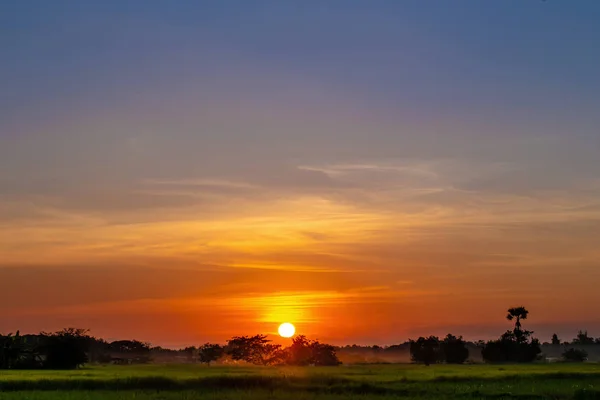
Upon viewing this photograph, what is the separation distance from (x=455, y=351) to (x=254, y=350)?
3337 centimetres

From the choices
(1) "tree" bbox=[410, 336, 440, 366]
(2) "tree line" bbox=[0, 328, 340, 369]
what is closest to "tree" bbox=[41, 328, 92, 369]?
(2) "tree line" bbox=[0, 328, 340, 369]

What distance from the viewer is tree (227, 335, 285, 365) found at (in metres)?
122

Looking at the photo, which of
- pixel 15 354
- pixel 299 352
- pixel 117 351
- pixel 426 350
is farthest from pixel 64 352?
pixel 117 351

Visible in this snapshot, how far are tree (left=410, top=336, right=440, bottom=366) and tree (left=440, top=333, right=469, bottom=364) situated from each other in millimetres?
2328

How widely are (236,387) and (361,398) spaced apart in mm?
10986

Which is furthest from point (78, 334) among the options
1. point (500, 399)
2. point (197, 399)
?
point (500, 399)

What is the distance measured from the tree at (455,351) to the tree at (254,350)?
26987 mm

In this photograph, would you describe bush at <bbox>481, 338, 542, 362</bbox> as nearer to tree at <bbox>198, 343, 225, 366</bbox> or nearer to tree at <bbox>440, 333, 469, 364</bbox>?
tree at <bbox>440, 333, 469, 364</bbox>

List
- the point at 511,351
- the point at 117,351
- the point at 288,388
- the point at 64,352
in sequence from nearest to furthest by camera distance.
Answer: the point at 288,388 → the point at 64,352 → the point at 511,351 → the point at 117,351

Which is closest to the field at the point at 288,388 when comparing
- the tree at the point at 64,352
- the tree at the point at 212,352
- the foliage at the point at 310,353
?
the tree at the point at 64,352

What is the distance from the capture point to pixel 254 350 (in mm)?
126250

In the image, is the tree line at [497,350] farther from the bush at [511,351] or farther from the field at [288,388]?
the field at [288,388]

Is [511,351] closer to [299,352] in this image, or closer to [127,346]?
[299,352]

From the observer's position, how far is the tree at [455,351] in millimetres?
121062
